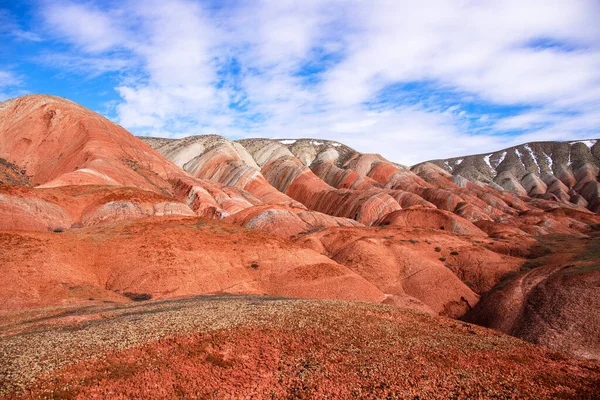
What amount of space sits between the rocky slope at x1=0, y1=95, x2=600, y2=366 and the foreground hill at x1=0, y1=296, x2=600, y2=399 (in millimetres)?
11917

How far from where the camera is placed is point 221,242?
3325cm

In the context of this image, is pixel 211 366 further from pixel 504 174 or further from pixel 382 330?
pixel 504 174

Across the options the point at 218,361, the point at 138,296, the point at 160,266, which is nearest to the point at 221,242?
the point at 160,266

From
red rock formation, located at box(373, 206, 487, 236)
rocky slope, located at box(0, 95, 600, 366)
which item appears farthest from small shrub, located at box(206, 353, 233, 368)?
red rock formation, located at box(373, 206, 487, 236)

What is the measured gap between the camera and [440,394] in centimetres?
880

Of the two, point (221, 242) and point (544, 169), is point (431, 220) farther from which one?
point (544, 169)

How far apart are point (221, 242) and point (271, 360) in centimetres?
2375

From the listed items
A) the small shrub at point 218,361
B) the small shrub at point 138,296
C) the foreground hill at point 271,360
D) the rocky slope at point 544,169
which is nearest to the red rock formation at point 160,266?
the small shrub at point 138,296

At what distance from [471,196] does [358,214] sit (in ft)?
133

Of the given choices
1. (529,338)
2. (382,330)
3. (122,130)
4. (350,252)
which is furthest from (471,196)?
(382,330)

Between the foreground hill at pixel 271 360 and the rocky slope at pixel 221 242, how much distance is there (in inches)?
469

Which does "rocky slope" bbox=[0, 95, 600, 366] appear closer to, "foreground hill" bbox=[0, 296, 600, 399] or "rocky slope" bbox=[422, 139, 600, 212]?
"foreground hill" bbox=[0, 296, 600, 399]

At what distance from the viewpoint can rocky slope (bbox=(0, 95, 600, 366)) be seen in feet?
83.0

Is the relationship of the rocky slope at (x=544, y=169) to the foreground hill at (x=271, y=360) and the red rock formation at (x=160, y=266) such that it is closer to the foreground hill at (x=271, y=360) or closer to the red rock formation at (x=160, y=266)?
the red rock formation at (x=160, y=266)
